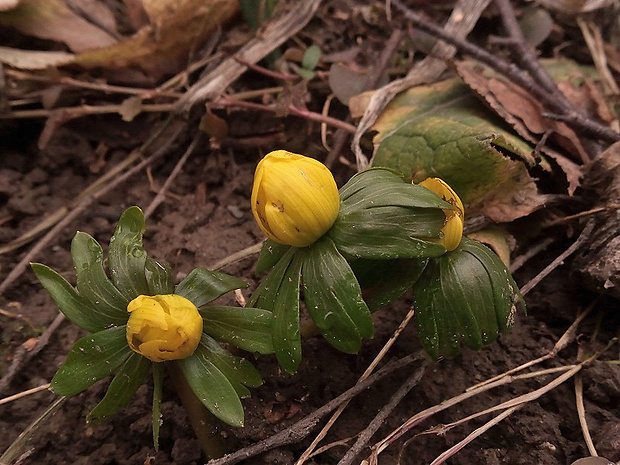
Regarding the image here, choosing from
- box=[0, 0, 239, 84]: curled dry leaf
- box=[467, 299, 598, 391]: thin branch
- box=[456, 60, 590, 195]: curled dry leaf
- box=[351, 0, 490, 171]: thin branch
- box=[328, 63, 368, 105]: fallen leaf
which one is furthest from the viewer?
box=[0, 0, 239, 84]: curled dry leaf

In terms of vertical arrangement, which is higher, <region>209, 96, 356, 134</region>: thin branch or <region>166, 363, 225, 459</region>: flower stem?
<region>209, 96, 356, 134</region>: thin branch

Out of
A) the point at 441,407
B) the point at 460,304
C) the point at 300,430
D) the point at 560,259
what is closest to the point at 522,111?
the point at 560,259

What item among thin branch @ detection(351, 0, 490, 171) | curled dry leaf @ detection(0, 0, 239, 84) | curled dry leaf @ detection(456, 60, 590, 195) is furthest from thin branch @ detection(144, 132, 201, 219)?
curled dry leaf @ detection(456, 60, 590, 195)

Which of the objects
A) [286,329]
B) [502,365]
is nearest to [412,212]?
[286,329]

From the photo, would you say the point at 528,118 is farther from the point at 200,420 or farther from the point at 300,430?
the point at 200,420

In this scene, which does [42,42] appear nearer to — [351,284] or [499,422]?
[351,284]

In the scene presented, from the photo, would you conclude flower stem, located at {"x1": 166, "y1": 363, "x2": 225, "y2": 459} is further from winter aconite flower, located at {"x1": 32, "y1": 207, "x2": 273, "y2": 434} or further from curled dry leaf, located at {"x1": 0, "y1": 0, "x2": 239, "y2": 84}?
curled dry leaf, located at {"x1": 0, "y1": 0, "x2": 239, "y2": 84}
